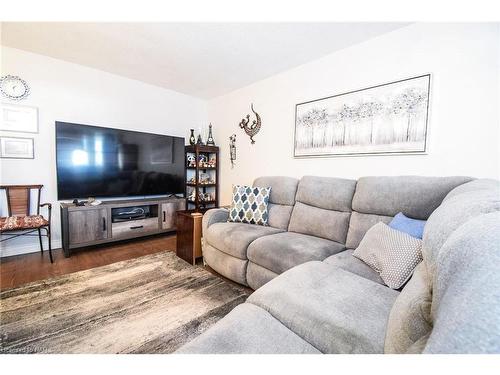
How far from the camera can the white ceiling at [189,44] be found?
1.94 meters

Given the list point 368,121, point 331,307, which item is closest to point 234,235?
point 331,307

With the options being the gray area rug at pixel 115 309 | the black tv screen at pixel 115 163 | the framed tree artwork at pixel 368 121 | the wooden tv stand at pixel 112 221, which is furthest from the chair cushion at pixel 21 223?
the framed tree artwork at pixel 368 121

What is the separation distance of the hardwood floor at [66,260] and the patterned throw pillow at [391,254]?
7.60 ft

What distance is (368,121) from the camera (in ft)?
7.00

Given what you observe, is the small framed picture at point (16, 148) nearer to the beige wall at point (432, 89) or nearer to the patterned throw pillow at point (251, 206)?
the patterned throw pillow at point (251, 206)

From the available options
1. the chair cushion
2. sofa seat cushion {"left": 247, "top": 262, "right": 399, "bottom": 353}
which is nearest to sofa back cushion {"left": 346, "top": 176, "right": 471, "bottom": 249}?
sofa seat cushion {"left": 247, "top": 262, "right": 399, "bottom": 353}

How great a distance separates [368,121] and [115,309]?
2687 millimetres

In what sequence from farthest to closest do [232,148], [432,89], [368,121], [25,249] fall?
[232,148] < [25,249] < [368,121] < [432,89]

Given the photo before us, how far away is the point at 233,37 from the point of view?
6.86ft

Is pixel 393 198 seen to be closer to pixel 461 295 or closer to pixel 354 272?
pixel 354 272

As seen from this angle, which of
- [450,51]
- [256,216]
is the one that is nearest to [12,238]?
[256,216]

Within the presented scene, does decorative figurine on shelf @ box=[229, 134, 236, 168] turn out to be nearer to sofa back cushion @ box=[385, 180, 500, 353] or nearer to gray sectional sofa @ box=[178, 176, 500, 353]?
gray sectional sofa @ box=[178, 176, 500, 353]

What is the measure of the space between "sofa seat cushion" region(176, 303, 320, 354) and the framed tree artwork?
187cm

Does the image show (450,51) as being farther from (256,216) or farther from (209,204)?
(209,204)
